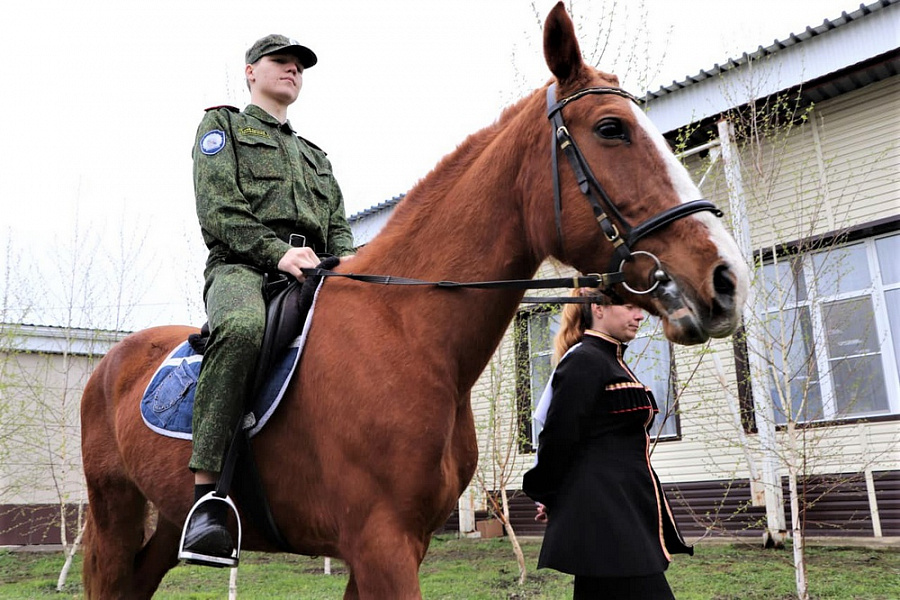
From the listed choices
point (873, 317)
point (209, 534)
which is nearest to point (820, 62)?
point (873, 317)

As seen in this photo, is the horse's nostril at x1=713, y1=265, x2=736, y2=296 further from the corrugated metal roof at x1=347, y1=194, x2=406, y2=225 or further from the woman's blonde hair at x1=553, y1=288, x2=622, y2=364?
the corrugated metal roof at x1=347, y1=194, x2=406, y2=225

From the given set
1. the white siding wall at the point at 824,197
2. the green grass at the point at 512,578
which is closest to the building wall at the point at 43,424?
the green grass at the point at 512,578

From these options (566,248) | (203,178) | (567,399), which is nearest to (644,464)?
(567,399)

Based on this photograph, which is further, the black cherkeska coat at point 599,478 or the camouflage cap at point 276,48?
the camouflage cap at point 276,48

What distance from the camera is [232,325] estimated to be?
2789mm

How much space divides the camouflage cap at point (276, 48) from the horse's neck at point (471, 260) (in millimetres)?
1282

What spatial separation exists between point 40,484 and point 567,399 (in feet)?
48.0

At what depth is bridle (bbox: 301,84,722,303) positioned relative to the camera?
2291mm

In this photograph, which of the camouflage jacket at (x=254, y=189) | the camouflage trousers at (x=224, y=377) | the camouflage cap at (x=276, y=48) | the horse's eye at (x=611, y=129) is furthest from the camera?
the camouflage cap at (x=276, y=48)

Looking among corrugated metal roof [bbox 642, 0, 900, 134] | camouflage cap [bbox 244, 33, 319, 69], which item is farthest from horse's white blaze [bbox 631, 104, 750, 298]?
corrugated metal roof [bbox 642, 0, 900, 134]

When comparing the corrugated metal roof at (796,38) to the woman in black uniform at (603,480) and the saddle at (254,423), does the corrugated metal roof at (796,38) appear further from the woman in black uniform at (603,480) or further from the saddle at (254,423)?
the saddle at (254,423)

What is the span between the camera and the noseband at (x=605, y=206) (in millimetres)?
2283

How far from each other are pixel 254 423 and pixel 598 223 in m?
1.56

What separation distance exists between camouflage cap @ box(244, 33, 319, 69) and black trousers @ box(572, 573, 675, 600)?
294 cm
